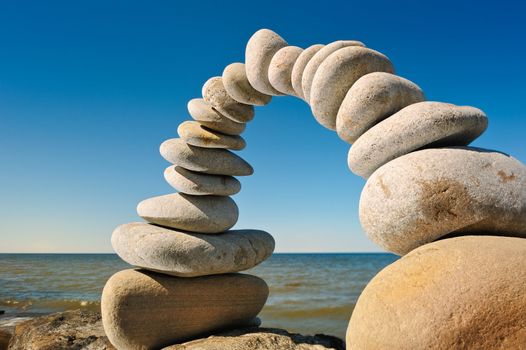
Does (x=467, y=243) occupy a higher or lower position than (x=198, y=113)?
lower

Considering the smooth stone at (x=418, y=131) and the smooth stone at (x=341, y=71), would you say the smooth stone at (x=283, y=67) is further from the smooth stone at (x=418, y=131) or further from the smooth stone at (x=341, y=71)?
the smooth stone at (x=418, y=131)

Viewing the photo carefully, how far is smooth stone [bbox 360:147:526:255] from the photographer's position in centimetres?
239

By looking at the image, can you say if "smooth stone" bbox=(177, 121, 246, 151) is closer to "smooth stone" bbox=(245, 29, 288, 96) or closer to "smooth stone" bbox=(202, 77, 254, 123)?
"smooth stone" bbox=(202, 77, 254, 123)

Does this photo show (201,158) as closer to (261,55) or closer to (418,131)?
(261,55)

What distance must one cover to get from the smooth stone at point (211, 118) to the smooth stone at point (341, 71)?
160cm

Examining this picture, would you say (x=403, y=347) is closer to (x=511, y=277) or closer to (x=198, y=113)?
(x=511, y=277)

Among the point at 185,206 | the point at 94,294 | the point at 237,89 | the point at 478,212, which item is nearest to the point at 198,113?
the point at 237,89

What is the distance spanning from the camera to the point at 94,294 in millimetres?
11688

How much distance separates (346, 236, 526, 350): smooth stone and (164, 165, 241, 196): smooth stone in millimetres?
2554

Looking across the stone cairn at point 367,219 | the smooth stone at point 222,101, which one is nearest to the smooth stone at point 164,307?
the stone cairn at point 367,219

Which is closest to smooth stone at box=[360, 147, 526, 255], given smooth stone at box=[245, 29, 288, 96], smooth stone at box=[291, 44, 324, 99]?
smooth stone at box=[291, 44, 324, 99]

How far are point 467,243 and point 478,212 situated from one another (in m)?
0.24

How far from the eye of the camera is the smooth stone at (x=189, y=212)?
14.4ft

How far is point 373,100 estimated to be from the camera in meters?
2.86
